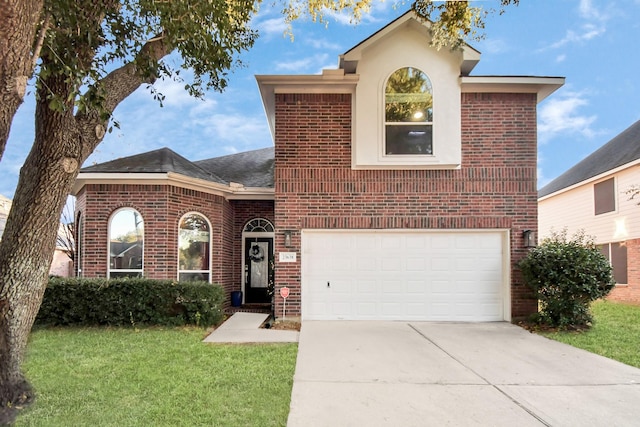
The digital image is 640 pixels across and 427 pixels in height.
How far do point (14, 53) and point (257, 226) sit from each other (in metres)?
8.88

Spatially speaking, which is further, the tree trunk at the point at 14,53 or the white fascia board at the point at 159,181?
the white fascia board at the point at 159,181

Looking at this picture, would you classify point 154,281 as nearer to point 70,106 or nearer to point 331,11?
point 70,106

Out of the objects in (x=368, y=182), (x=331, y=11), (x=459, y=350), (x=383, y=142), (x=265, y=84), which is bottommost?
(x=459, y=350)

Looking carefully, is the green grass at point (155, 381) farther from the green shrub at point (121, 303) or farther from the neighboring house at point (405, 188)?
the neighboring house at point (405, 188)

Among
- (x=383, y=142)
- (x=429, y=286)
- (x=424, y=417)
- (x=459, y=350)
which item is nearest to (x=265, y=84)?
(x=383, y=142)

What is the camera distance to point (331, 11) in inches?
404

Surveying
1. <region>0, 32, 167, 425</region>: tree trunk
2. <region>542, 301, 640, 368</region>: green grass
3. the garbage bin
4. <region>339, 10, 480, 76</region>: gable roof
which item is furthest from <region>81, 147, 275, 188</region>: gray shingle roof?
<region>542, 301, 640, 368</region>: green grass

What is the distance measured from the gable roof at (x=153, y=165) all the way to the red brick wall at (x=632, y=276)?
13499mm

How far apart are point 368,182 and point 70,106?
6.06 meters

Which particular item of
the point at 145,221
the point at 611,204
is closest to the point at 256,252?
the point at 145,221


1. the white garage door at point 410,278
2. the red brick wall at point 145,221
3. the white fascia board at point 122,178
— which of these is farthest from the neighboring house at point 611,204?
the white fascia board at point 122,178

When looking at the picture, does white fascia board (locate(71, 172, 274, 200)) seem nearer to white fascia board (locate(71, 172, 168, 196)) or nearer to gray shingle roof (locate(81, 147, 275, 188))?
white fascia board (locate(71, 172, 168, 196))

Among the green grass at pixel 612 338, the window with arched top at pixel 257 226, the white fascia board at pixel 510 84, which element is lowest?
the green grass at pixel 612 338

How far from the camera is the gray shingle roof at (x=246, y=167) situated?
1174 centimetres
